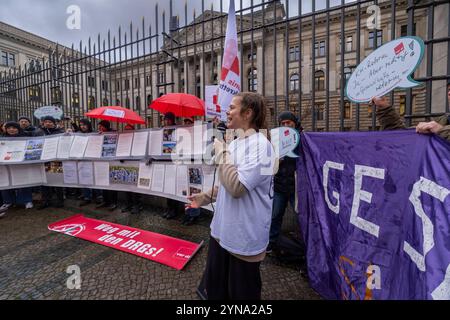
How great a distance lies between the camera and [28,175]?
504 cm

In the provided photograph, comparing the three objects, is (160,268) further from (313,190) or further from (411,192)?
(411,192)

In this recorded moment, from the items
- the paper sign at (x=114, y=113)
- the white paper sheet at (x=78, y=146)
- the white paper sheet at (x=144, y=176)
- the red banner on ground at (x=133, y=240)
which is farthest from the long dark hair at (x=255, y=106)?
the white paper sheet at (x=78, y=146)

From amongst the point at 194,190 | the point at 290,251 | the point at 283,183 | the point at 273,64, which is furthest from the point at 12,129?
the point at 273,64

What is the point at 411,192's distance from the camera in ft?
5.21

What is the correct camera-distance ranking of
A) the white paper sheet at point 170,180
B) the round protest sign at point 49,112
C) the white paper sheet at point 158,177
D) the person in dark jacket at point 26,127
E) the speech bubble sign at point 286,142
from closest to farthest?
the speech bubble sign at point 286,142, the white paper sheet at point 170,180, the white paper sheet at point 158,177, the person in dark jacket at point 26,127, the round protest sign at point 49,112

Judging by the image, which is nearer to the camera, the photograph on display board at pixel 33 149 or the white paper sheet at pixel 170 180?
the white paper sheet at pixel 170 180

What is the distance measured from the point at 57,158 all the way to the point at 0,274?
298 cm

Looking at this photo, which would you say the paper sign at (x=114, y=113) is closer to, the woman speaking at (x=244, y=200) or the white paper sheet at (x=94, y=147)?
the white paper sheet at (x=94, y=147)

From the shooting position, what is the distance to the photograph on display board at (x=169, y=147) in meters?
4.09

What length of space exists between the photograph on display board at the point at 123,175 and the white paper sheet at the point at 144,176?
4.7 inches

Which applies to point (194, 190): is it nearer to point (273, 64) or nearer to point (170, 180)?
point (170, 180)

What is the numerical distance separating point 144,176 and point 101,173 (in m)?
1.19

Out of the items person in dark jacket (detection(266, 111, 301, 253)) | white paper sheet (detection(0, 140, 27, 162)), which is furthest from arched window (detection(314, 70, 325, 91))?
white paper sheet (detection(0, 140, 27, 162))
